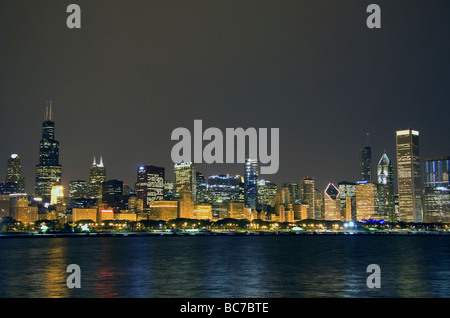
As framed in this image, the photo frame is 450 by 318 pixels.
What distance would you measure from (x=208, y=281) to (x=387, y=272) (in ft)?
85.5

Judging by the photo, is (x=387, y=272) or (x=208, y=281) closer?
(x=208, y=281)
